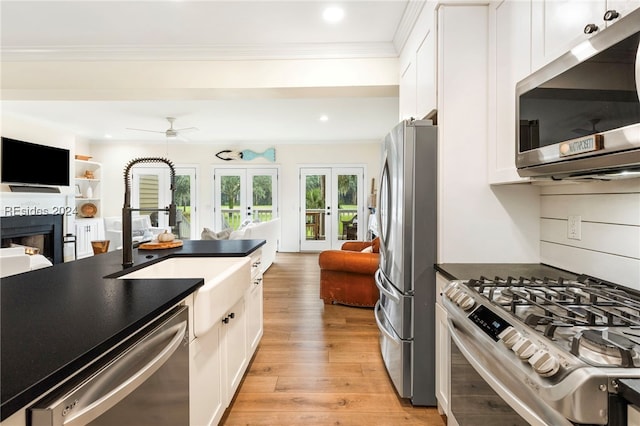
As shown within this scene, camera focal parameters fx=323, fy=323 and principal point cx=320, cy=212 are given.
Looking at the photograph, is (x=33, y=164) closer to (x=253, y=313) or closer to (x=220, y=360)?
A: (x=253, y=313)

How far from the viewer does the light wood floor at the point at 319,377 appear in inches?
74.0

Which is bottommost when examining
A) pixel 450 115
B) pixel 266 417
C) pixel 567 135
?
pixel 266 417

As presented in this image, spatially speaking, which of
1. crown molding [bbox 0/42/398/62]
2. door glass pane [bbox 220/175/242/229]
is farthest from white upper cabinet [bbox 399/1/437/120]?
door glass pane [bbox 220/175/242/229]

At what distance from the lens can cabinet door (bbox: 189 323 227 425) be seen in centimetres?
133

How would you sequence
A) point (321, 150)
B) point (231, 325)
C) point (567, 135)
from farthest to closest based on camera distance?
point (321, 150)
point (231, 325)
point (567, 135)

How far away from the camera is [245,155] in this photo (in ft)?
25.2

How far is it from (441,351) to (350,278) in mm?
1943

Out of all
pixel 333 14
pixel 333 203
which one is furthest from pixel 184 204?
pixel 333 14

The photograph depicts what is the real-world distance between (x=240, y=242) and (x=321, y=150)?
5353 millimetres

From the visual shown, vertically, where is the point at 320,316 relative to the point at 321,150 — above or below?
below

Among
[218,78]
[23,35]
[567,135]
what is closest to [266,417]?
[567,135]

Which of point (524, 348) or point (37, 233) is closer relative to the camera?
point (524, 348)

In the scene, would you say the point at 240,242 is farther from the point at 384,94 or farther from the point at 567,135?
the point at 567,135

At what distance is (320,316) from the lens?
11.4ft
